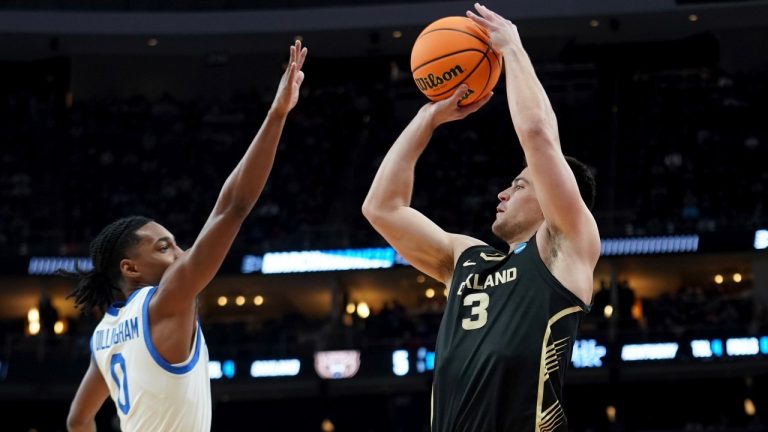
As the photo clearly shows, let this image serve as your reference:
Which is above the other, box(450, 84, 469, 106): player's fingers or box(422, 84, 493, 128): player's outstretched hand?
Result: box(450, 84, 469, 106): player's fingers

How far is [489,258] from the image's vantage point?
4152 mm

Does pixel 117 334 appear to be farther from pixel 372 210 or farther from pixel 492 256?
pixel 492 256

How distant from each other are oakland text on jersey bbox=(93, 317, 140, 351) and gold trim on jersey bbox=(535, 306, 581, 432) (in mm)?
1485

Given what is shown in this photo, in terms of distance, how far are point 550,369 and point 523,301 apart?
0.25 metres

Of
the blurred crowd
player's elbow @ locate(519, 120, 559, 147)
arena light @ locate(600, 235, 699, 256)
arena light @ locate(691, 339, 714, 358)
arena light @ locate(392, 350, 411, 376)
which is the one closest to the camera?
player's elbow @ locate(519, 120, 559, 147)

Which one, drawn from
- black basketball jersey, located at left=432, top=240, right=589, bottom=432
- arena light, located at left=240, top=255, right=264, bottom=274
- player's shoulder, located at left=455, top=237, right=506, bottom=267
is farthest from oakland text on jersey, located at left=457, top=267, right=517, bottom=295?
arena light, located at left=240, top=255, right=264, bottom=274

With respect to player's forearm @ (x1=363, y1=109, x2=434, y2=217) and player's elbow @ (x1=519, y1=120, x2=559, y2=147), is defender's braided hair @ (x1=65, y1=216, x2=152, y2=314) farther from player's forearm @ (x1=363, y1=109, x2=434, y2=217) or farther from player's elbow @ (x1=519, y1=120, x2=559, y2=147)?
player's elbow @ (x1=519, y1=120, x2=559, y2=147)

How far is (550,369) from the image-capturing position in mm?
3762

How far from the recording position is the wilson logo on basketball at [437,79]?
4.77m

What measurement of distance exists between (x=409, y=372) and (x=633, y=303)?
4884 mm

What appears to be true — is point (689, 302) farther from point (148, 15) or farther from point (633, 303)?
point (148, 15)

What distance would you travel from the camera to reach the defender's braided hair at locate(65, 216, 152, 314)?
4441mm

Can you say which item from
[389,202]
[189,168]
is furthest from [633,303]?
[389,202]

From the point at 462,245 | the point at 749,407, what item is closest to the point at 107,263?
the point at 462,245
